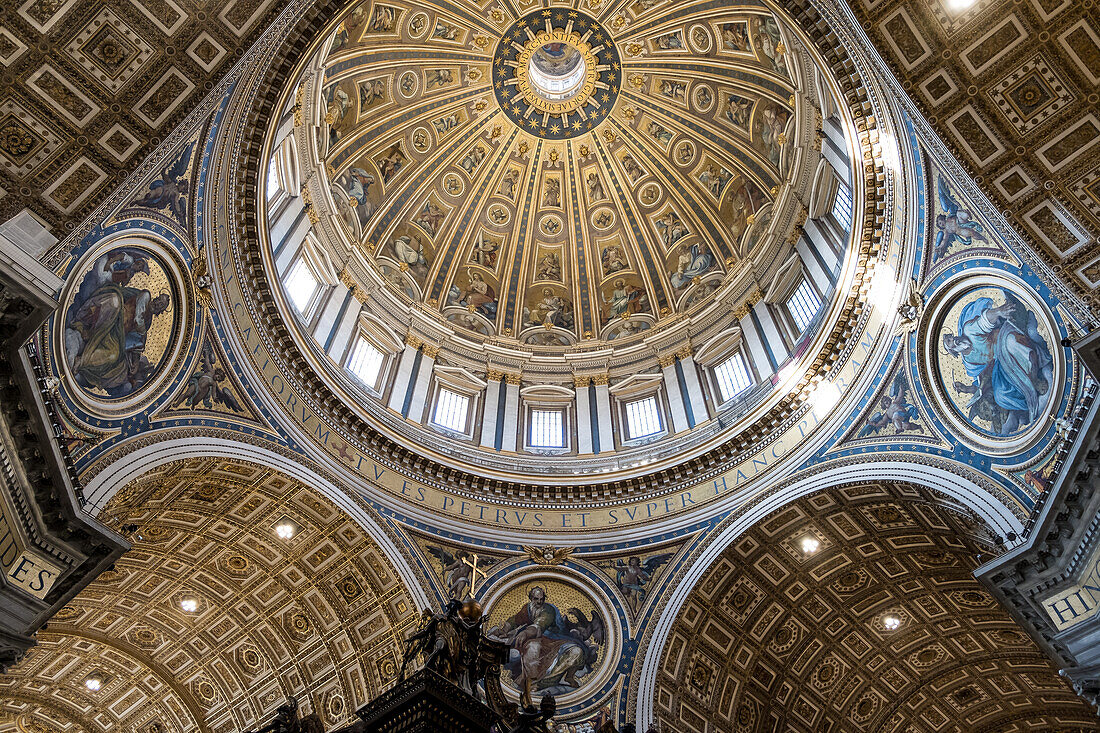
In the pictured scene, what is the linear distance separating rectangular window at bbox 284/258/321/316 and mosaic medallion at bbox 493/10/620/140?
12064 mm

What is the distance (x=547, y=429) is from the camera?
26938 millimetres

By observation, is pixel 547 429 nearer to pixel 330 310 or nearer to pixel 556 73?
pixel 330 310

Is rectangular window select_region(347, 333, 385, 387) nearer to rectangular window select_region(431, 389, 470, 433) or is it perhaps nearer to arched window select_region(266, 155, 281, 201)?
rectangular window select_region(431, 389, 470, 433)

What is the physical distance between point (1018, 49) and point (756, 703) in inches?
644

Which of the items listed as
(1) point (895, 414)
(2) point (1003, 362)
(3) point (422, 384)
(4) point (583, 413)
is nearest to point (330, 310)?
(3) point (422, 384)

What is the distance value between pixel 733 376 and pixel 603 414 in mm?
4128

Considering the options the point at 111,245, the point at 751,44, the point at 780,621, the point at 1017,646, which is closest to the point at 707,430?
the point at 780,621

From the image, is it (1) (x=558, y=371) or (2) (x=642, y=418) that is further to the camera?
(1) (x=558, y=371)

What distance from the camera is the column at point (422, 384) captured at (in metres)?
25.0

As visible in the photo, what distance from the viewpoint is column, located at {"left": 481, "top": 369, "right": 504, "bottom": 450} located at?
25.7 m

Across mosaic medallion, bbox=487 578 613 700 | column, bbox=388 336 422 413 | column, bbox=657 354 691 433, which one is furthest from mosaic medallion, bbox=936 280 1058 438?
column, bbox=388 336 422 413

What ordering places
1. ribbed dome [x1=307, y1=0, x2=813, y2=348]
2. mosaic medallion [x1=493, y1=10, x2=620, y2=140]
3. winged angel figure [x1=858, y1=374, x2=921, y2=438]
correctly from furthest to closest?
mosaic medallion [x1=493, y1=10, x2=620, y2=140]
ribbed dome [x1=307, y1=0, x2=813, y2=348]
winged angel figure [x1=858, y1=374, x2=921, y2=438]

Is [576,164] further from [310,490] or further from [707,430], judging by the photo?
[310,490]

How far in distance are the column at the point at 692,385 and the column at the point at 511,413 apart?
5236 millimetres
